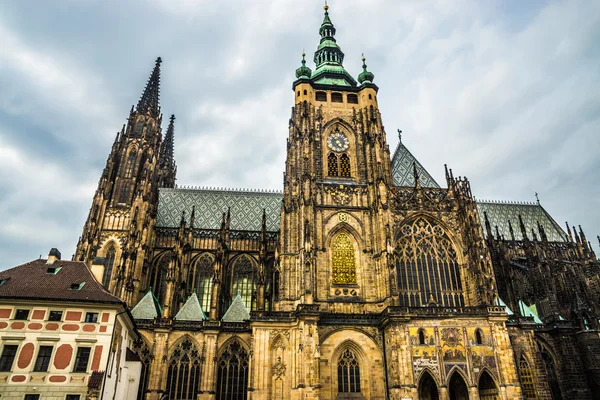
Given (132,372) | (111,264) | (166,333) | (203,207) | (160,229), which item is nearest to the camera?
(132,372)

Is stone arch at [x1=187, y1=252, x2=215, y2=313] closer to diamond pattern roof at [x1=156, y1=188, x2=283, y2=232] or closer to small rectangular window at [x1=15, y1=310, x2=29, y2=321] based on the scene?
diamond pattern roof at [x1=156, y1=188, x2=283, y2=232]

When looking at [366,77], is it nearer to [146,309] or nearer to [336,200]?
[336,200]

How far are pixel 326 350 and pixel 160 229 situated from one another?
75.9 feet

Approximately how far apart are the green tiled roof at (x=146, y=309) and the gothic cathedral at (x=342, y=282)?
161 mm

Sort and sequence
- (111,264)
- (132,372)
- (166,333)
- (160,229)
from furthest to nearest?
(160,229) → (111,264) → (166,333) → (132,372)

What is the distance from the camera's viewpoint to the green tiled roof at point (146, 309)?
35625mm

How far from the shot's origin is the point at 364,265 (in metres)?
34.9

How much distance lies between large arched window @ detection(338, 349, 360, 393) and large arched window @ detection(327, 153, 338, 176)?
15.7m

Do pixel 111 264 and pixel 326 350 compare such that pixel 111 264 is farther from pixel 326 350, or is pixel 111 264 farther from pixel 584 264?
pixel 584 264

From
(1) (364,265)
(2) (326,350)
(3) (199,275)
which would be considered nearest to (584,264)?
(1) (364,265)

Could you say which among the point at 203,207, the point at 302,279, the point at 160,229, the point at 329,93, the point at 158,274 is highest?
the point at 329,93

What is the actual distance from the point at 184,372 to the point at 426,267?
21212 mm

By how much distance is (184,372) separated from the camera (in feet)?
111

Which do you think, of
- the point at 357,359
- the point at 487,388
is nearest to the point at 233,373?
the point at 357,359
